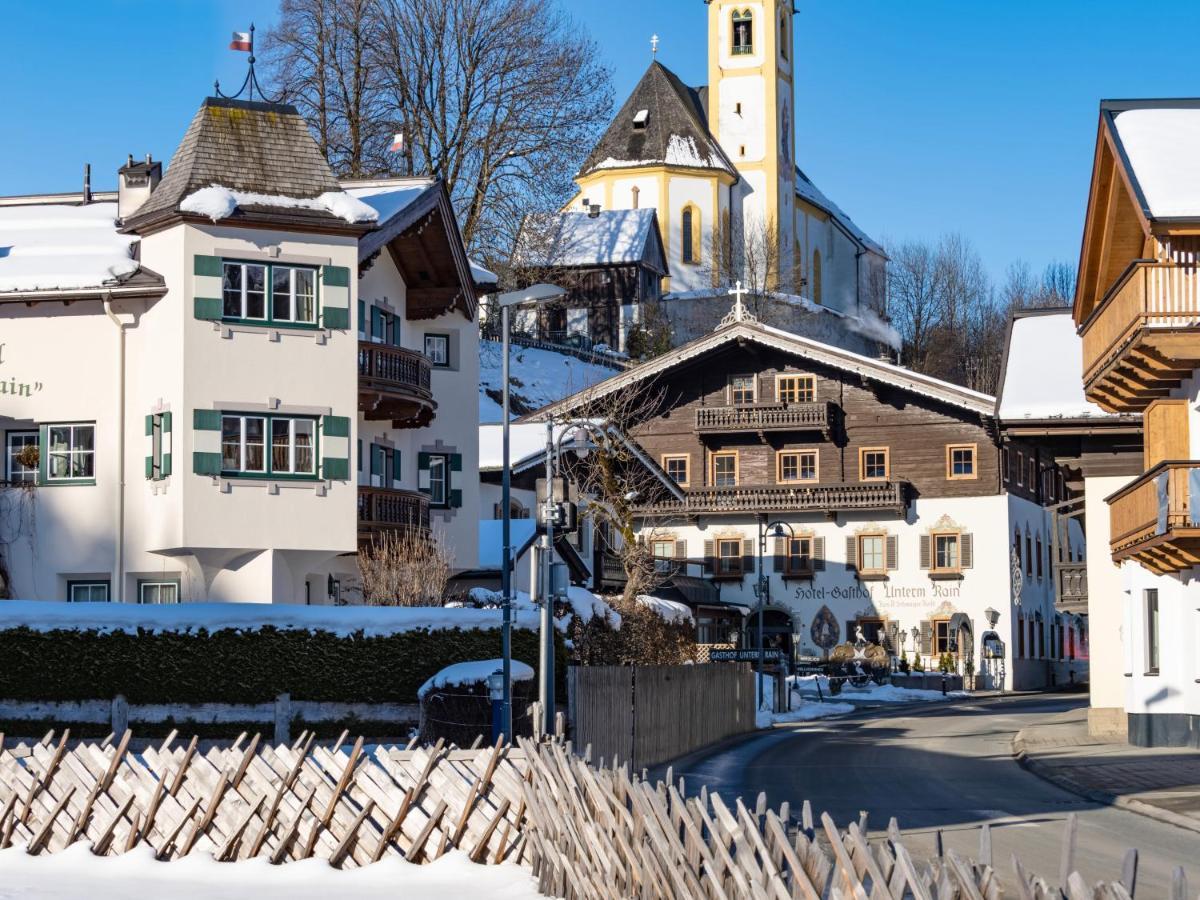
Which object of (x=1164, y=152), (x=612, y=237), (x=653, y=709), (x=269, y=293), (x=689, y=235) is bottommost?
(x=653, y=709)

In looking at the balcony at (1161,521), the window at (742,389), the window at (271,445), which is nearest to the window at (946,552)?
the window at (742,389)

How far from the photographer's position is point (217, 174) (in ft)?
116

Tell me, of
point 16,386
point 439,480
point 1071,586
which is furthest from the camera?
point 439,480

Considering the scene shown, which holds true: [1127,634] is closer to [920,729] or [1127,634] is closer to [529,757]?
[920,729]

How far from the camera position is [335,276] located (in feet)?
118

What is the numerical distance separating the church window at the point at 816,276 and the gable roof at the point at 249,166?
271ft

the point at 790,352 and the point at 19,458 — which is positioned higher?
the point at 790,352

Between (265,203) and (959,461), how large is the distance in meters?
38.2

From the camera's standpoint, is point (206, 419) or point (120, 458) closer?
point (206, 419)

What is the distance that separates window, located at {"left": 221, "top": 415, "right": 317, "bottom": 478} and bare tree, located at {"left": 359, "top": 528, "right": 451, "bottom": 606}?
236 cm

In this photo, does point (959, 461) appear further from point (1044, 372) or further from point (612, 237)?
point (612, 237)

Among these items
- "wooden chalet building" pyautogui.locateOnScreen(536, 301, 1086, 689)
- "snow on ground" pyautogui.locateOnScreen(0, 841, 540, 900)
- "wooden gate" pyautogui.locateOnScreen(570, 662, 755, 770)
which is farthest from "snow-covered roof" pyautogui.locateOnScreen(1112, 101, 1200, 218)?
"wooden chalet building" pyautogui.locateOnScreen(536, 301, 1086, 689)

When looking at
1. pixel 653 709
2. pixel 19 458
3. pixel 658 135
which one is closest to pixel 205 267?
pixel 19 458

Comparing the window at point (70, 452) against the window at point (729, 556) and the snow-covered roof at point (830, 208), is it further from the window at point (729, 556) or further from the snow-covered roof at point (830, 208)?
the snow-covered roof at point (830, 208)
